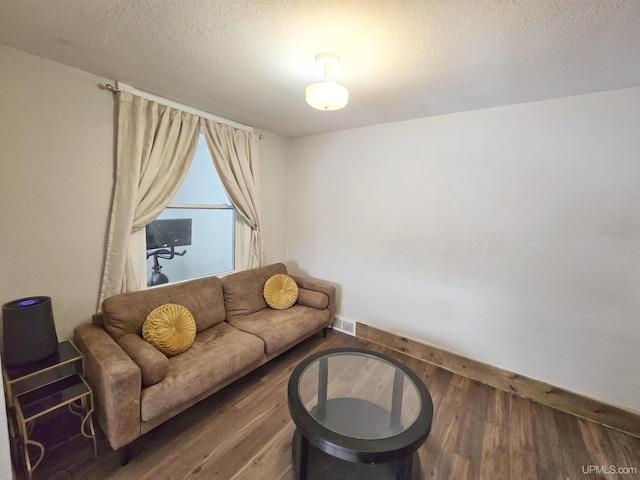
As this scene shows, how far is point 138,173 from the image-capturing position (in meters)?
2.05

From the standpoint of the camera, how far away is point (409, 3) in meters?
1.11

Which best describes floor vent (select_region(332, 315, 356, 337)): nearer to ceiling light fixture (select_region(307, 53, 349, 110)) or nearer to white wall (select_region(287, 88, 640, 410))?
white wall (select_region(287, 88, 640, 410))

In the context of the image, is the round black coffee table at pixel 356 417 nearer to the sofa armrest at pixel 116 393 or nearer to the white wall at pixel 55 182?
the sofa armrest at pixel 116 393

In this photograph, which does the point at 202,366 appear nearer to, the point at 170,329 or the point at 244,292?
the point at 170,329

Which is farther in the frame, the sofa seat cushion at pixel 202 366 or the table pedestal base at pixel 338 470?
the sofa seat cushion at pixel 202 366

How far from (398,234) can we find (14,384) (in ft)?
9.69

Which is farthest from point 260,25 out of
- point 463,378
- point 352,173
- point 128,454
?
point 463,378

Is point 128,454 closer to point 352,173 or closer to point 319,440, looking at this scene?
point 319,440

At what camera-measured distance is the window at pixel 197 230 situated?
2.43 metres

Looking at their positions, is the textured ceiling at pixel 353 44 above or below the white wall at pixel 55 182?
above

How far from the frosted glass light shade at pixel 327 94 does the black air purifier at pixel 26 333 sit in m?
1.99

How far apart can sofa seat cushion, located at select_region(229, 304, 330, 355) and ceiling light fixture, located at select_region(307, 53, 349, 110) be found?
1.84 m

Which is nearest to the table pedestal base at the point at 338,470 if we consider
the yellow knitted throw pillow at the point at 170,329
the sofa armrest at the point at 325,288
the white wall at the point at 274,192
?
the yellow knitted throw pillow at the point at 170,329

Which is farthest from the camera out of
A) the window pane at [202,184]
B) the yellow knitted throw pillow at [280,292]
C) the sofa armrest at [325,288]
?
the sofa armrest at [325,288]
